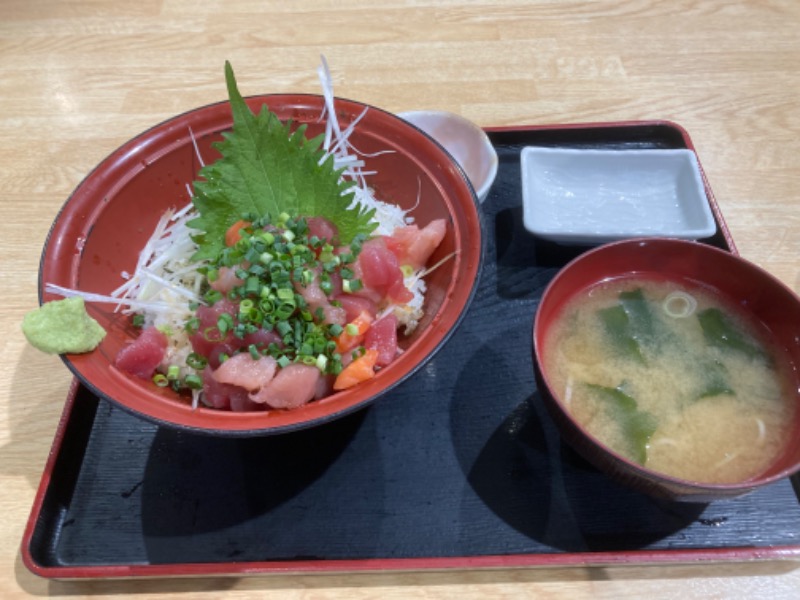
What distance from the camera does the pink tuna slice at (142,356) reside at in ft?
4.41

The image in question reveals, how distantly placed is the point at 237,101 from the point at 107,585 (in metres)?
1.20

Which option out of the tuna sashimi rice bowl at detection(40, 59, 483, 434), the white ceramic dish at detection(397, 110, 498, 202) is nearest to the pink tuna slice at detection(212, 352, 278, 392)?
the tuna sashimi rice bowl at detection(40, 59, 483, 434)

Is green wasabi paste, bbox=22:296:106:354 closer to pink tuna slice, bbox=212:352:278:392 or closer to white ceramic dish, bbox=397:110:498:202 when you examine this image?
pink tuna slice, bbox=212:352:278:392

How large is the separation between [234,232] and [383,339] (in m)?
0.53

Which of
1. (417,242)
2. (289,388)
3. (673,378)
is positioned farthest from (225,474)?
(673,378)

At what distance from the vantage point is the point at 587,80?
2.47 metres

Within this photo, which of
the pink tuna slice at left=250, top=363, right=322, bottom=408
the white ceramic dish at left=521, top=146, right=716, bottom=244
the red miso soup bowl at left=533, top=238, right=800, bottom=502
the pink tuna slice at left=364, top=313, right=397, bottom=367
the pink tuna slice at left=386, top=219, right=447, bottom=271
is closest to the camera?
the red miso soup bowl at left=533, top=238, right=800, bottom=502

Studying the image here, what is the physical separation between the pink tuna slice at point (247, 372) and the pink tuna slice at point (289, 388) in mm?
17

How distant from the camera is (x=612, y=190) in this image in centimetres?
199

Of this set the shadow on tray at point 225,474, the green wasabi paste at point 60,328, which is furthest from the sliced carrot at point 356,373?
the green wasabi paste at point 60,328

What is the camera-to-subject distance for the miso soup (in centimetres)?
121

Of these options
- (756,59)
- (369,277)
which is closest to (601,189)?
(369,277)

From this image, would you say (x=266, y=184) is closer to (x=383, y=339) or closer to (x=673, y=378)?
(x=383, y=339)

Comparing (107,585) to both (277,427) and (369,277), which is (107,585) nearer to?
(277,427)
